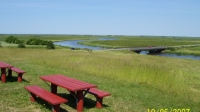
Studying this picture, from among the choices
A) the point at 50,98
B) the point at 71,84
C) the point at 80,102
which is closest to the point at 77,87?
the point at 71,84

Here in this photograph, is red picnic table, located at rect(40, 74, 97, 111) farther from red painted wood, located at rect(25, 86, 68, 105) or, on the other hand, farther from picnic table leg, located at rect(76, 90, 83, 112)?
red painted wood, located at rect(25, 86, 68, 105)

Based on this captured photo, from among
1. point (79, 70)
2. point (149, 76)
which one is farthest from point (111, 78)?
point (79, 70)

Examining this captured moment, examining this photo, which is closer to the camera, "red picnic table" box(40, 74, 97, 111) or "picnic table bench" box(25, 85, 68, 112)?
"picnic table bench" box(25, 85, 68, 112)

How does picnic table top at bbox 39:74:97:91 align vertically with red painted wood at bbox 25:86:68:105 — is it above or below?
above

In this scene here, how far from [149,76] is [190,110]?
4755 mm

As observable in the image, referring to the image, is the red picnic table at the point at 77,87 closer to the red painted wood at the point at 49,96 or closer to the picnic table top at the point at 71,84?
the picnic table top at the point at 71,84

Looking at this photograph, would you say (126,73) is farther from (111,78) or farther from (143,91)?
(143,91)

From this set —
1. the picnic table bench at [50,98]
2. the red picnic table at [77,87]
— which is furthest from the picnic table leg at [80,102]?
the picnic table bench at [50,98]

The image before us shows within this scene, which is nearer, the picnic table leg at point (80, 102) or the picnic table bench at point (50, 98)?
the picnic table bench at point (50, 98)

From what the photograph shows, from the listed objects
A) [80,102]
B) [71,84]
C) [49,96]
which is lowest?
[80,102]

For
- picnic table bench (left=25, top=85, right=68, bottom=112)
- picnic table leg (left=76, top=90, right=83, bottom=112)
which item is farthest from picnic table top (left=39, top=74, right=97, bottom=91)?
picnic table bench (left=25, top=85, right=68, bottom=112)

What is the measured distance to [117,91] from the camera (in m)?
8.98

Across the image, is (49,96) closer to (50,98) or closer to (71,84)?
(50,98)

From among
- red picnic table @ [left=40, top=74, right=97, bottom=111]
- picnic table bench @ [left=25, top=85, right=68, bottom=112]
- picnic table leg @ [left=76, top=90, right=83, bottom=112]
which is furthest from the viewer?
picnic table leg @ [left=76, top=90, right=83, bottom=112]
